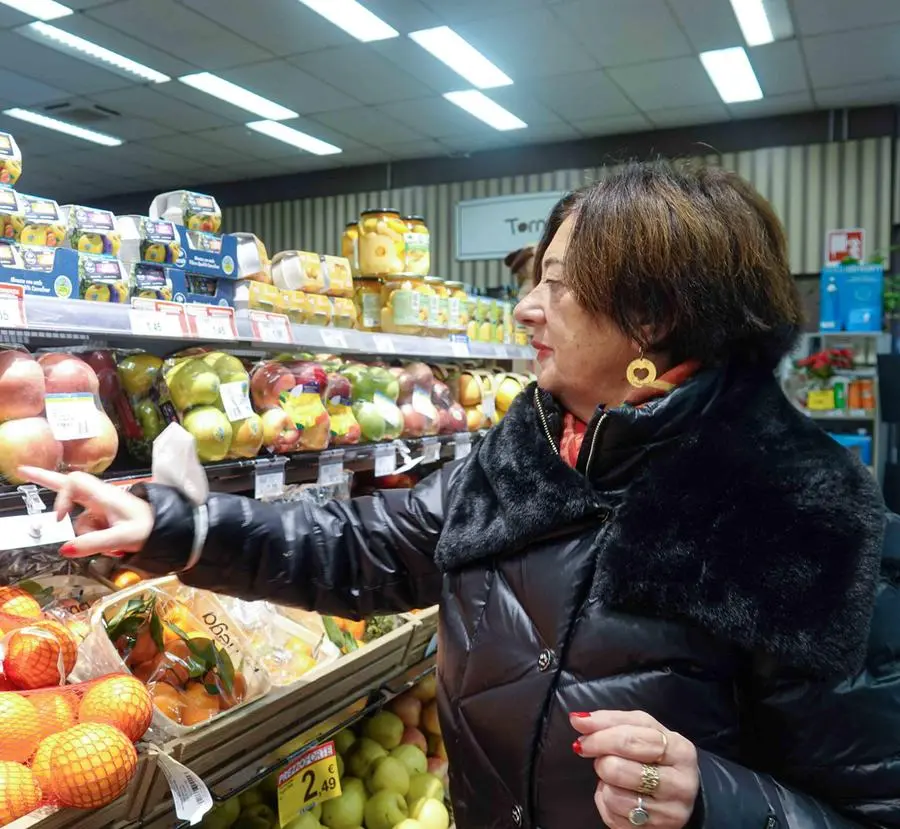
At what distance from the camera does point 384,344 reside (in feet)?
7.91

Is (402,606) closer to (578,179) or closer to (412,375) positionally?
(412,375)

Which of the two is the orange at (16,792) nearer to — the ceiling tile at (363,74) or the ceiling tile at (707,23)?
the ceiling tile at (707,23)

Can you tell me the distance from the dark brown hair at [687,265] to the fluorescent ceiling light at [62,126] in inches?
283

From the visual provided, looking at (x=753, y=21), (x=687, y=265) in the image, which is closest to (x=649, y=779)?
(x=687, y=265)

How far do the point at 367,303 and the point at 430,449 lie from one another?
1.85 ft

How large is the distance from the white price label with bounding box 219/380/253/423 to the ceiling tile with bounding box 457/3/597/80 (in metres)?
3.90

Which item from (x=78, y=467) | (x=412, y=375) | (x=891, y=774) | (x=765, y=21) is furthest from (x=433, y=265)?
(x=891, y=774)

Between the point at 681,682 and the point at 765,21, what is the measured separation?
5198 millimetres

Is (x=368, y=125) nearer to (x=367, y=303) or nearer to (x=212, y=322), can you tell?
(x=367, y=303)

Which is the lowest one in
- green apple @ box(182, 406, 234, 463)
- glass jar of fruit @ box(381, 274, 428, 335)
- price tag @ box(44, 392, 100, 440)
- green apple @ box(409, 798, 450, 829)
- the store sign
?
green apple @ box(409, 798, 450, 829)

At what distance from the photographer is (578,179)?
792 centimetres

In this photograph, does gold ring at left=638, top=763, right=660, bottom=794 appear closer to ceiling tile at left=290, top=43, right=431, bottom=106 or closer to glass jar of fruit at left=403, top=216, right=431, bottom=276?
glass jar of fruit at left=403, top=216, right=431, bottom=276

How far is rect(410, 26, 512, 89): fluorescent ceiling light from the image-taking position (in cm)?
536

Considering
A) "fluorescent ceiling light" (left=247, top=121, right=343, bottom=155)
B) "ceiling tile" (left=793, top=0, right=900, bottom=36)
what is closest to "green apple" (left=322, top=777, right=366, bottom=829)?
"ceiling tile" (left=793, top=0, right=900, bottom=36)
